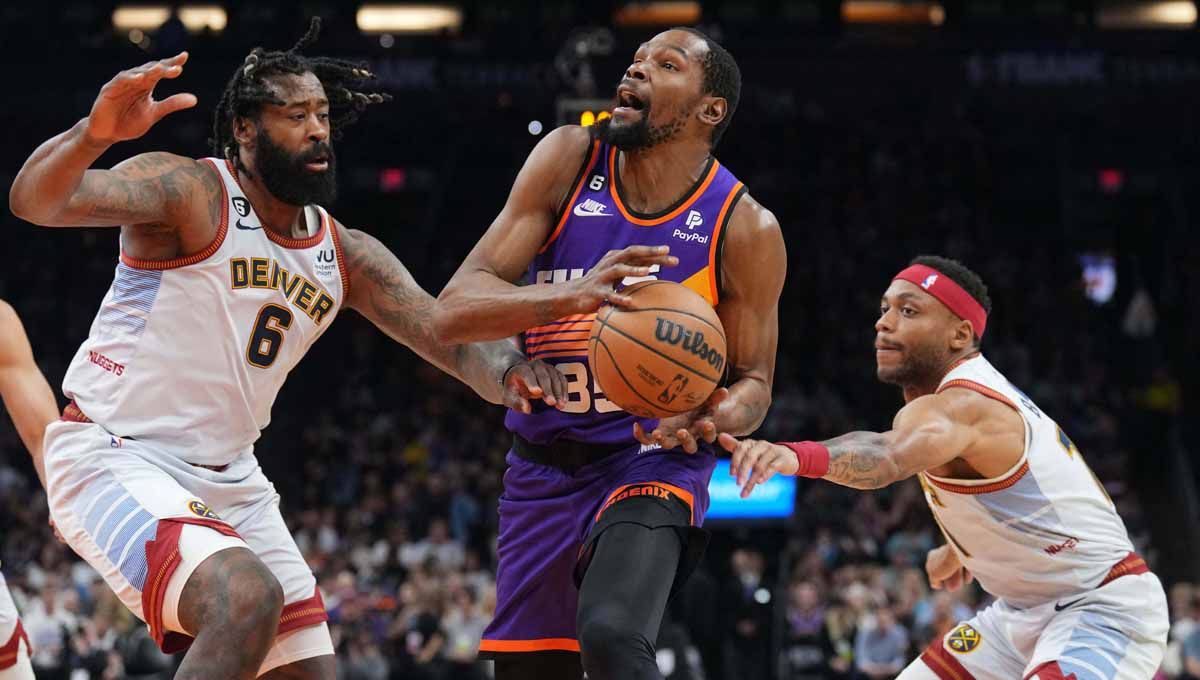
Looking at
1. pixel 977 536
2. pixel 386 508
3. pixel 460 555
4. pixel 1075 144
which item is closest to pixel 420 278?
pixel 386 508

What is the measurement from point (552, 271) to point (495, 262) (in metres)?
0.24

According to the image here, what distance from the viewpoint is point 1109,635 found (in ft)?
19.0

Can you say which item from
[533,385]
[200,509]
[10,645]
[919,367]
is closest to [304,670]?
[200,509]

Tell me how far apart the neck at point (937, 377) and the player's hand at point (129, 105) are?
10.8ft

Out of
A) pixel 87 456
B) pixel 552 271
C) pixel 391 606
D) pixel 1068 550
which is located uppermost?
pixel 552 271

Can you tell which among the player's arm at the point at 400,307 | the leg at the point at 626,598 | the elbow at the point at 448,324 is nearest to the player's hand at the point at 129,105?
the elbow at the point at 448,324

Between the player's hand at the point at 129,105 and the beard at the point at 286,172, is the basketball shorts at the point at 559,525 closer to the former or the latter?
the beard at the point at 286,172

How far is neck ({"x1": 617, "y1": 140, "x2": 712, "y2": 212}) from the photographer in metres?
5.25

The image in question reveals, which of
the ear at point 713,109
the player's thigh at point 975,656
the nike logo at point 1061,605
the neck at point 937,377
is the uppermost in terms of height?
the ear at point 713,109

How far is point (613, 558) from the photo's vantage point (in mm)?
4652

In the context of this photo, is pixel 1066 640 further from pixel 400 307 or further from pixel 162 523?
pixel 162 523

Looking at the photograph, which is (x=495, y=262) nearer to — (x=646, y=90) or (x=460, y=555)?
(x=646, y=90)

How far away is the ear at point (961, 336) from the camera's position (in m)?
6.20

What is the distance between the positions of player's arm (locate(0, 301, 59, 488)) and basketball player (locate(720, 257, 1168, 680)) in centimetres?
353
